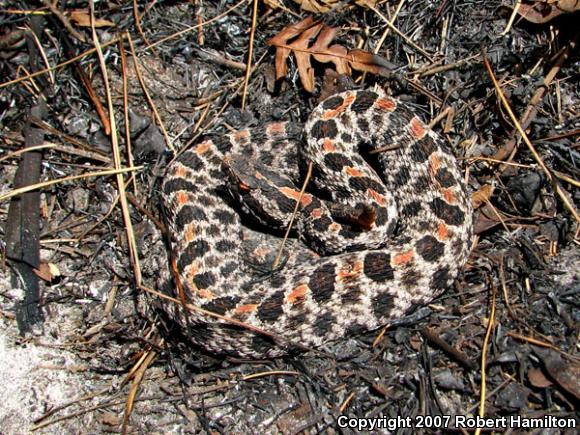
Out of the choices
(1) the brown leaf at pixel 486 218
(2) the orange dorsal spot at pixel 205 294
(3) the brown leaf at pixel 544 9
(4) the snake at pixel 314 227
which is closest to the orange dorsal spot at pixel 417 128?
(4) the snake at pixel 314 227

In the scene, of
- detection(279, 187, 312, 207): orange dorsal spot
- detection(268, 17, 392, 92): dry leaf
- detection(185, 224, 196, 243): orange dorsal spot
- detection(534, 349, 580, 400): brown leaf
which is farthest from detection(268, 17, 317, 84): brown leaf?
detection(534, 349, 580, 400): brown leaf

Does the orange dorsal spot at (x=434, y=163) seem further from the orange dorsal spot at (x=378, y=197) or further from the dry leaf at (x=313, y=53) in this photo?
the dry leaf at (x=313, y=53)

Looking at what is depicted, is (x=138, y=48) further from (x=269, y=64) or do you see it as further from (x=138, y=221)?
(x=138, y=221)

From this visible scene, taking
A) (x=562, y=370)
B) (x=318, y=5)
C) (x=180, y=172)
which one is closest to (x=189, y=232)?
(x=180, y=172)

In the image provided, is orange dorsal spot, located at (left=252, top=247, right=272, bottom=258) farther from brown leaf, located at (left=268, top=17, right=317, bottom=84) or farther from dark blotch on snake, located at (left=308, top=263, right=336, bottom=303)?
brown leaf, located at (left=268, top=17, right=317, bottom=84)

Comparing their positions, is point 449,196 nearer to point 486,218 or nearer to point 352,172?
point 486,218

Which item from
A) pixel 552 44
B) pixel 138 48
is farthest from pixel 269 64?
pixel 552 44
